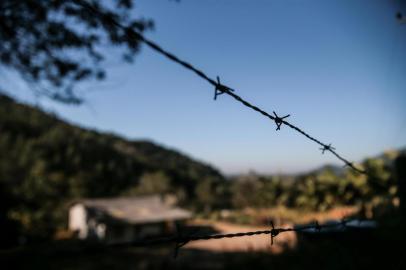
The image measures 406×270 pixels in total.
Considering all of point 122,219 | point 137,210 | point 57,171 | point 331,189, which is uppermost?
point 57,171

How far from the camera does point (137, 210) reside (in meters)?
31.5

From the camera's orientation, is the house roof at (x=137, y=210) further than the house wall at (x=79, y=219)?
No

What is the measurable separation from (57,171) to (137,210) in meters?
34.8

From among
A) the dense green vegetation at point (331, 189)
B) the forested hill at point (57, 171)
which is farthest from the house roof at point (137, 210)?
the dense green vegetation at point (331, 189)

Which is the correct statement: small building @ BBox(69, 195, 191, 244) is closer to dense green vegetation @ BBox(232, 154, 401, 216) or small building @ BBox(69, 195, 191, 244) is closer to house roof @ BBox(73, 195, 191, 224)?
house roof @ BBox(73, 195, 191, 224)

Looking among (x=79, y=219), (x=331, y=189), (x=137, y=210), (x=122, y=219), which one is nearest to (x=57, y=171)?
(x=79, y=219)

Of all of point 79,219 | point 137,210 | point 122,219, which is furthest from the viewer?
point 79,219

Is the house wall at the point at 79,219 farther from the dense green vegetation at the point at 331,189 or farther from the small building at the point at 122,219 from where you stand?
the dense green vegetation at the point at 331,189

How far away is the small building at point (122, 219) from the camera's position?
27016 mm

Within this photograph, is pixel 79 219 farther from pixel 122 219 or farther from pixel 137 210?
pixel 122 219

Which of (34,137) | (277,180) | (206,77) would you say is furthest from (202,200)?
(206,77)

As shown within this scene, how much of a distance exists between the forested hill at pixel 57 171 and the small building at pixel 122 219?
4326mm

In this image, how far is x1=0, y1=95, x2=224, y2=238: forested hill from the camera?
1355 inches

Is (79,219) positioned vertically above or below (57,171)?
below
